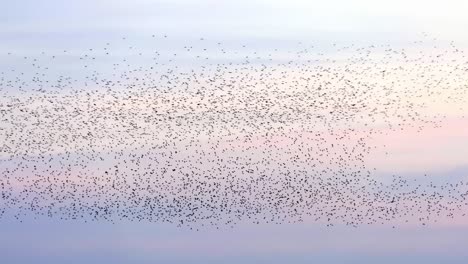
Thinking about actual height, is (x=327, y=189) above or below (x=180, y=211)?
above

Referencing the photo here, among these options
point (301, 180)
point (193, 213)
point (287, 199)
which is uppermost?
point (301, 180)

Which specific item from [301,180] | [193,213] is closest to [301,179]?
[301,180]

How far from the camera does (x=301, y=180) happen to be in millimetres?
31375

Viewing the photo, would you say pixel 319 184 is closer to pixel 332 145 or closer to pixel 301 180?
pixel 301 180

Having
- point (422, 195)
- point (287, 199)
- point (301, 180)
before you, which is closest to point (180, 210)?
point (287, 199)

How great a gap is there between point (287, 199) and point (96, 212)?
21.8 meters

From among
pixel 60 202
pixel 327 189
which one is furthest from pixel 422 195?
pixel 60 202

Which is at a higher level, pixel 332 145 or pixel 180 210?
pixel 332 145

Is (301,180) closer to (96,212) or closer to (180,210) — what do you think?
(180,210)

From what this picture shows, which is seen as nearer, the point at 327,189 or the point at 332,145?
the point at 332,145

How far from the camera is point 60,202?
3042cm

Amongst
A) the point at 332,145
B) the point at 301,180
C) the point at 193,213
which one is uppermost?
the point at 332,145

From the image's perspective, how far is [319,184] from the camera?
31.5 meters

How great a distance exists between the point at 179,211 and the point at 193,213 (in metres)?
1.68
